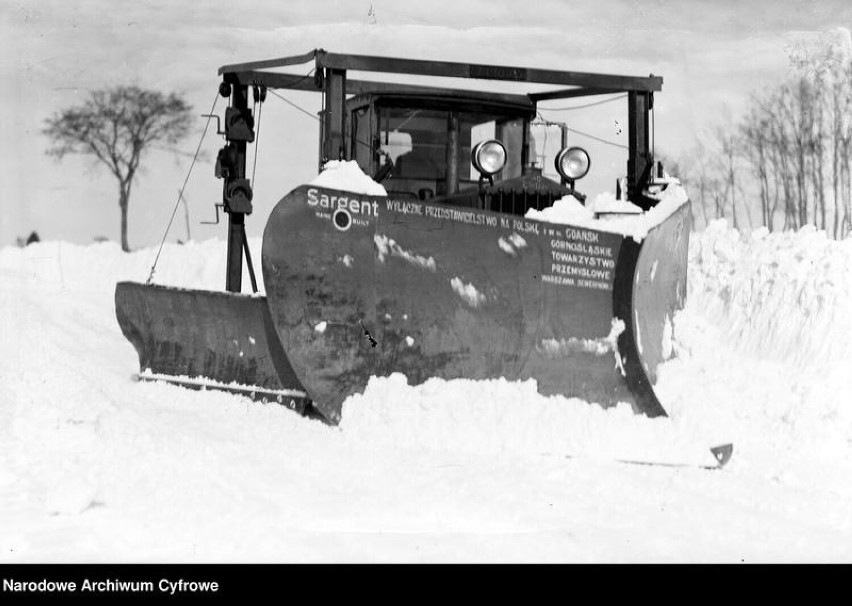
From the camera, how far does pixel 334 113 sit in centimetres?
745

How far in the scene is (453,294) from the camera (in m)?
6.95

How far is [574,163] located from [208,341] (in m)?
3.30

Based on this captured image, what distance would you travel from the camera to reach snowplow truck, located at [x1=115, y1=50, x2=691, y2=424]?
6773 mm

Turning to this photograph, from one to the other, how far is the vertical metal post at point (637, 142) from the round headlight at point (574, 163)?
0.35 meters

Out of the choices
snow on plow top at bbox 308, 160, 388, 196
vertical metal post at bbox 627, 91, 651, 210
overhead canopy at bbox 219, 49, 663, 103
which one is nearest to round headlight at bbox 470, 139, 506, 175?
overhead canopy at bbox 219, 49, 663, 103

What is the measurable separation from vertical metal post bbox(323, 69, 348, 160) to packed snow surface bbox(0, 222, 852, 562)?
1.61 metres

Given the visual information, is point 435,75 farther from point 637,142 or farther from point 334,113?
point 637,142

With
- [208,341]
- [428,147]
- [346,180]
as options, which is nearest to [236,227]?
[428,147]

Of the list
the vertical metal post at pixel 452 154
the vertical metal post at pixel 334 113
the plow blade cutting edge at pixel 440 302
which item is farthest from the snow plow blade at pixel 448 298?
the vertical metal post at pixel 452 154

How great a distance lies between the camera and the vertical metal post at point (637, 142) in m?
8.83

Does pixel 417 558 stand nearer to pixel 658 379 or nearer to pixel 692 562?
pixel 692 562

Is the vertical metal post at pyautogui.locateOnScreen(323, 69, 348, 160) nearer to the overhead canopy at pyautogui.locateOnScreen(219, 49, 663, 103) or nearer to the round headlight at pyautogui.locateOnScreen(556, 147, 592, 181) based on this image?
the overhead canopy at pyautogui.locateOnScreen(219, 49, 663, 103)

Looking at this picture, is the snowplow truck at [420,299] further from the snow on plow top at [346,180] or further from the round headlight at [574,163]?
the round headlight at [574,163]
